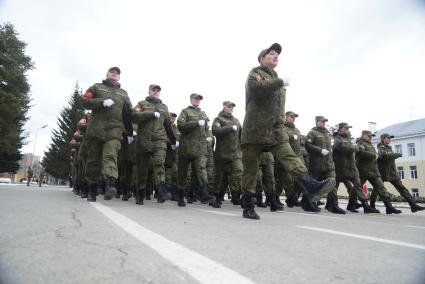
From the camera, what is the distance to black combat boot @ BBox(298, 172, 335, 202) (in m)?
4.43

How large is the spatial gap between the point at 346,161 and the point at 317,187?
17.8ft

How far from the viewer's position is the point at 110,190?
20.6 ft

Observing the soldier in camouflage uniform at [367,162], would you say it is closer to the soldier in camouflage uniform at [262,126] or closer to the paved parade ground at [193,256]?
the soldier in camouflage uniform at [262,126]

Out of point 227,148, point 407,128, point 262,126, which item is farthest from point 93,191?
point 407,128

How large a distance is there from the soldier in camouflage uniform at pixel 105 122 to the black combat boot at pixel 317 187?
342 centimetres

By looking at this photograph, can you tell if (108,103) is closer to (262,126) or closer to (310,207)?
(262,126)

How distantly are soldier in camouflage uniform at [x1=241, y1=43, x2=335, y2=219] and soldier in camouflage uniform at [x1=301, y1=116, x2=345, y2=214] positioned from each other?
367cm

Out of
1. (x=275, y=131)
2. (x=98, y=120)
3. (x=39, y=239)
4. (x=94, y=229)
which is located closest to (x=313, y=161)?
(x=275, y=131)

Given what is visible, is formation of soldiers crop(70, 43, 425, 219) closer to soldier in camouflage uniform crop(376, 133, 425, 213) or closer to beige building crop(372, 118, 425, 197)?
soldier in camouflage uniform crop(376, 133, 425, 213)

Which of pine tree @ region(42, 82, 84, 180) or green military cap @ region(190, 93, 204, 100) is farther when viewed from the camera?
pine tree @ region(42, 82, 84, 180)

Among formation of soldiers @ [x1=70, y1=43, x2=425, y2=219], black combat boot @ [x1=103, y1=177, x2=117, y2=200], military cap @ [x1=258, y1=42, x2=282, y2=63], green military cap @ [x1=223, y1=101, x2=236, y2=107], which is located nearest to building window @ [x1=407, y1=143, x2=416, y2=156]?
formation of soldiers @ [x1=70, y1=43, x2=425, y2=219]

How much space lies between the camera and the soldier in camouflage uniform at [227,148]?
8555 mm

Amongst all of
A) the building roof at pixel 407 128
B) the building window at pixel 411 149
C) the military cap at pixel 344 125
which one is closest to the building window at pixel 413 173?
the building window at pixel 411 149

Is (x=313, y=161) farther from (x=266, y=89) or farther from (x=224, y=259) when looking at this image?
(x=224, y=259)
